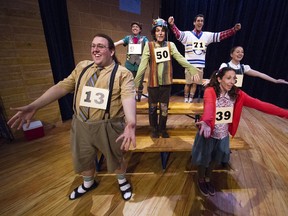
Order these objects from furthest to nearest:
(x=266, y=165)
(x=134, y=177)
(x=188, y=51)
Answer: (x=188, y=51) → (x=266, y=165) → (x=134, y=177)

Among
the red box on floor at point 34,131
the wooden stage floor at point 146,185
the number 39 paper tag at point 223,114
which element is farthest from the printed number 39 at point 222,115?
the red box on floor at point 34,131

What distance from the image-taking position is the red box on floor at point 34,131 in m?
2.80

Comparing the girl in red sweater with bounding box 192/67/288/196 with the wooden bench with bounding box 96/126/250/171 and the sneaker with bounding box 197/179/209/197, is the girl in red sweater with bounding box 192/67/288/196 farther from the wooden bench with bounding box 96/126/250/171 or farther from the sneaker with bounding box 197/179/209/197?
the wooden bench with bounding box 96/126/250/171

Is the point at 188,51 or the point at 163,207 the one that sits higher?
the point at 188,51

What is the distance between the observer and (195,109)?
8.59 ft

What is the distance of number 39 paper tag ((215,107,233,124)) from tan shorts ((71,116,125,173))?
845 mm

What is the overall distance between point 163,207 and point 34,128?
7.58 ft

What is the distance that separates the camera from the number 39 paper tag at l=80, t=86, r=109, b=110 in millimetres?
1352

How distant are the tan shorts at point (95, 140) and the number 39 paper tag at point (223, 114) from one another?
84cm

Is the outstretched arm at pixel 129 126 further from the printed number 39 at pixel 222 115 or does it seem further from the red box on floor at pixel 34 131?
the red box on floor at pixel 34 131

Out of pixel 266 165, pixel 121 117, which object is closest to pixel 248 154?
pixel 266 165

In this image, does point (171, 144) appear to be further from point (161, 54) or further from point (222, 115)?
point (161, 54)

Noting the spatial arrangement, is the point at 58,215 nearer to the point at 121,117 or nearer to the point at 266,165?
the point at 121,117

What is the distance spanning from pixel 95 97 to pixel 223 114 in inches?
43.9
